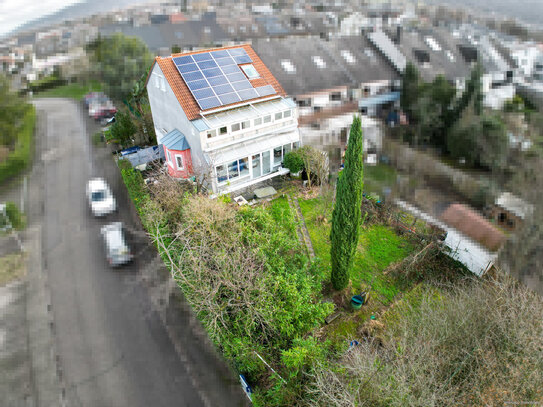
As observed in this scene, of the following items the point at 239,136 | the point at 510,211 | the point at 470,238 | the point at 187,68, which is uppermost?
the point at 187,68

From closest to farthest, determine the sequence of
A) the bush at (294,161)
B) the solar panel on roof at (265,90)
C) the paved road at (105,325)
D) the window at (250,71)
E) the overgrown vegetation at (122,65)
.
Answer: the paved road at (105,325)
the solar panel on roof at (265,90)
the bush at (294,161)
the window at (250,71)
the overgrown vegetation at (122,65)

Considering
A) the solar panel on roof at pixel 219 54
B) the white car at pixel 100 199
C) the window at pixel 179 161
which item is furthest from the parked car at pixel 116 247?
the solar panel on roof at pixel 219 54

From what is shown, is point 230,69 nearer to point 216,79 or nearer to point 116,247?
point 216,79

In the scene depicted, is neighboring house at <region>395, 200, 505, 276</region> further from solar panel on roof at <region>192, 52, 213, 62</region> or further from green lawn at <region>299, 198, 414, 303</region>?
solar panel on roof at <region>192, 52, 213, 62</region>

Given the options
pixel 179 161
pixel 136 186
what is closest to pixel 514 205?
pixel 179 161

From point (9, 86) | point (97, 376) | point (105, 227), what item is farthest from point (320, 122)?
point (9, 86)

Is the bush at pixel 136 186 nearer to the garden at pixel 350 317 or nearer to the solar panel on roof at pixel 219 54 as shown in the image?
the garden at pixel 350 317
